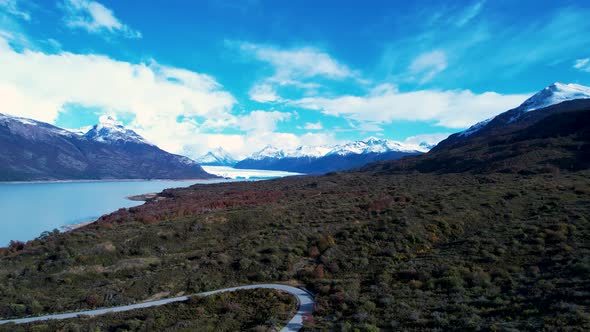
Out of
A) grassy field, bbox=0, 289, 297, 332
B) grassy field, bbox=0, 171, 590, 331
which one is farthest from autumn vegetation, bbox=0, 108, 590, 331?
grassy field, bbox=0, 289, 297, 332

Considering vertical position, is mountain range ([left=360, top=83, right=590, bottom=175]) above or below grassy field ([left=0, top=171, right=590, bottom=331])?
above

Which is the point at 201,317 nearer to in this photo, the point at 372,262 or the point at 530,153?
the point at 372,262

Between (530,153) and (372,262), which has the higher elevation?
(530,153)

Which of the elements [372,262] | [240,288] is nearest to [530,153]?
[372,262]

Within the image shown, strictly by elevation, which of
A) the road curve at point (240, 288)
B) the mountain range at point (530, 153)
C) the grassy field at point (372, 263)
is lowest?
the road curve at point (240, 288)

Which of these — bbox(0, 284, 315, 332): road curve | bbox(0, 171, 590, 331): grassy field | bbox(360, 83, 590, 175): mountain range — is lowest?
bbox(0, 284, 315, 332): road curve

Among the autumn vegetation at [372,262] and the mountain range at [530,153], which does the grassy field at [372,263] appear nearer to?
the autumn vegetation at [372,262]

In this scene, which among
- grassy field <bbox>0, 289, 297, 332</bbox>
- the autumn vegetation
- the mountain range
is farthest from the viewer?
the mountain range

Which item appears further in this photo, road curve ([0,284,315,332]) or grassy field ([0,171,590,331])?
road curve ([0,284,315,332])

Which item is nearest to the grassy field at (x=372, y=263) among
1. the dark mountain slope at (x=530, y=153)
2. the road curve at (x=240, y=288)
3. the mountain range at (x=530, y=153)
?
the road curve at (x=240, y=288)

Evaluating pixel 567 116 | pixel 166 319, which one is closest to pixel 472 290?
pixel 166 319

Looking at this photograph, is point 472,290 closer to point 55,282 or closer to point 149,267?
point 149,267

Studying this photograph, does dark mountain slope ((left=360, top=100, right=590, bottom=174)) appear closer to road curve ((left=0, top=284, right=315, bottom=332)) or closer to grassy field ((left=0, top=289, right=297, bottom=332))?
road curve ((left=0, top=284, right=315, bottom=332))

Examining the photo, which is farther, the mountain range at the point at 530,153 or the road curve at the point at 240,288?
the mountain range at the point at 530,153
